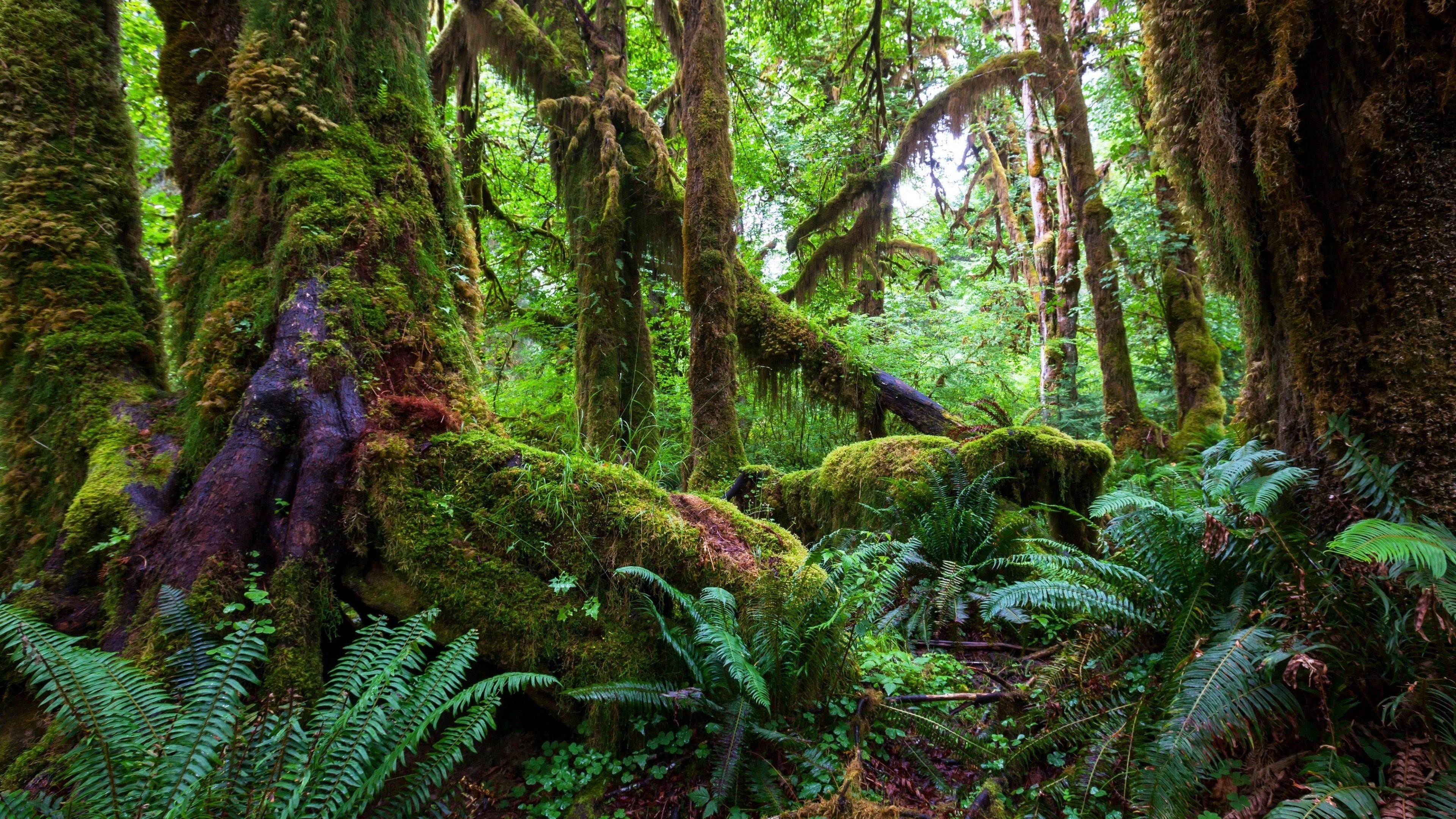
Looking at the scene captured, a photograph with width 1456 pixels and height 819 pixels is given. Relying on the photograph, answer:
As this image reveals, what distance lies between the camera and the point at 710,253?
625 cm

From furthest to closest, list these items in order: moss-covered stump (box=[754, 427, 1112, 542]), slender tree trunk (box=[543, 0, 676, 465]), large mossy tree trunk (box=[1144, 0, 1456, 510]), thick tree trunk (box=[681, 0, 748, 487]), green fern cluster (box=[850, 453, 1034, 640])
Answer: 1. slender tree trunk (box=[543, 0, 676, 465])
2. thick tree trunk (box=[681, 0, 748, 487])
3. moss-covered stump (box=[754, 427, 1112, 542])
4. green fern cluster (box=[850, 453, 1034, 640])
5. large mossy tree trunk (box=[1144, 0, 1456, 510])

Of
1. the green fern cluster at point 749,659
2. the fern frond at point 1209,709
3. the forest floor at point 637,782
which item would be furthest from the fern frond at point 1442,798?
the green fern cluster at point 749,659

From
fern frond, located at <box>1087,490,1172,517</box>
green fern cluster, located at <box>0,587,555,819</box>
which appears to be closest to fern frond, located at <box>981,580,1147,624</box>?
fern frond, located at <box>1087,490,1172,517</box>

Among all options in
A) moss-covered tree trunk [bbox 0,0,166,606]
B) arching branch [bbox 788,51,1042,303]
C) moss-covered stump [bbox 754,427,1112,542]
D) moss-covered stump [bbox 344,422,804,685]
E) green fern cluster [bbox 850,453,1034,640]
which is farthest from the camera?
arching branch [bbox 788,51,1042,303]

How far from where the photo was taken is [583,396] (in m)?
7.35

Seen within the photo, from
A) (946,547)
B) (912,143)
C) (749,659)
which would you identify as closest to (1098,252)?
(912,143)

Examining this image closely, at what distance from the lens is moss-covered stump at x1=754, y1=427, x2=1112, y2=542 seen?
514 cm

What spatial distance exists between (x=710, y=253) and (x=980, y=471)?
3.24 m

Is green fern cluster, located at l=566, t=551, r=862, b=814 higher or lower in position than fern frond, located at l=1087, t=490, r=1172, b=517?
lower

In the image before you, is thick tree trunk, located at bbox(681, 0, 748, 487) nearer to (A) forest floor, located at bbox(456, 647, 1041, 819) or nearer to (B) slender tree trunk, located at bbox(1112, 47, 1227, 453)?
(A) forest floor, located at bbox(456, 647, 1041, 819)

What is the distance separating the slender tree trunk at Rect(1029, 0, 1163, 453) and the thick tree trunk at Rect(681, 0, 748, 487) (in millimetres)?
5038

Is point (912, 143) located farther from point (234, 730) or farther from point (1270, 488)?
point (234, 730)

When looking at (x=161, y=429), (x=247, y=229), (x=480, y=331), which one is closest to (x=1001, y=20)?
(x=480, y=331)

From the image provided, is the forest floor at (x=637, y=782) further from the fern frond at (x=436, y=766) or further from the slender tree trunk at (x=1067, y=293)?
the slender tree trunk at (x=1067, y=293)
